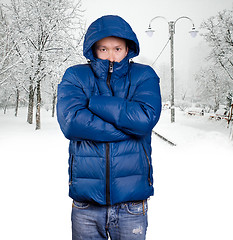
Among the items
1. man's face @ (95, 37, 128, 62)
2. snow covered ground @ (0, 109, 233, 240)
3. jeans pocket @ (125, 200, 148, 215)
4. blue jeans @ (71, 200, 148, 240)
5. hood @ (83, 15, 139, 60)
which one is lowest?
snow covered ground @ (0, 109, 233, 240)

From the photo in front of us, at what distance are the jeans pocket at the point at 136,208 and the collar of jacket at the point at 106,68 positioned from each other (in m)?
0.98

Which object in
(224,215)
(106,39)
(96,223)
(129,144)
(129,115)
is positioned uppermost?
(106,39)

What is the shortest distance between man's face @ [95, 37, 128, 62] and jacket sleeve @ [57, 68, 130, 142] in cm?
29

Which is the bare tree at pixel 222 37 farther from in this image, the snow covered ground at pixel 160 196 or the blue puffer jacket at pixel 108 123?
the blue puffer jacket at pixel 108 123

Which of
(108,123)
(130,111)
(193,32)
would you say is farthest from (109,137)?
(193,32)

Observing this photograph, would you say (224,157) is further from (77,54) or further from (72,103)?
(77,54)

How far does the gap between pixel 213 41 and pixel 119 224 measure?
68.0ft

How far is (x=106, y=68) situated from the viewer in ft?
6.68

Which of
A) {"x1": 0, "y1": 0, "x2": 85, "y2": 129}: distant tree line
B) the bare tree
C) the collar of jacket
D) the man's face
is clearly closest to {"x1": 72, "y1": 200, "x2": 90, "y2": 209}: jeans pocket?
the collar of jacket

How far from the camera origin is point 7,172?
6500 mm

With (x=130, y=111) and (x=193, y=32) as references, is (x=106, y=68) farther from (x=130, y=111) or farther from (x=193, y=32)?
(x=193, y=32)

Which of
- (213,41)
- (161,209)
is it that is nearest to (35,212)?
(161,209)

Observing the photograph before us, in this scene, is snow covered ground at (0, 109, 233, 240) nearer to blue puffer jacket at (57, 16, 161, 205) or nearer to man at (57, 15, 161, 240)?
man at (57, 15, 161, 240)

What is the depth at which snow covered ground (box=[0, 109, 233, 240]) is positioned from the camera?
3.64m
